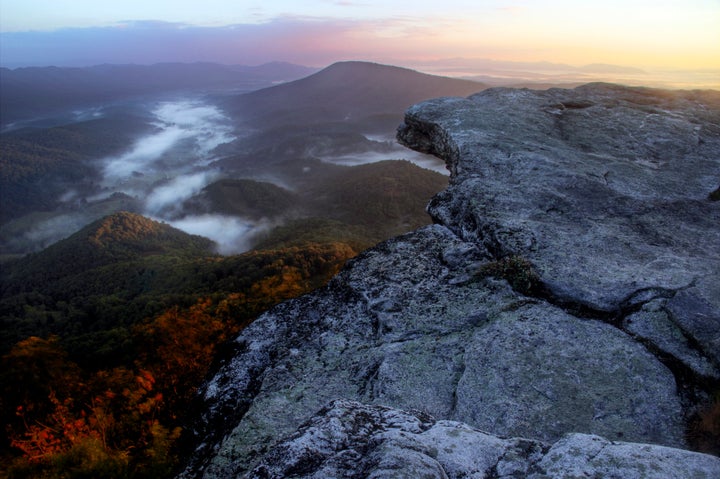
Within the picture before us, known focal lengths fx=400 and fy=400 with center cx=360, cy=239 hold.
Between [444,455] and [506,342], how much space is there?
7.94 ft

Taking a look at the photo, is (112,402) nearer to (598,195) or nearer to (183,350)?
(183,350)

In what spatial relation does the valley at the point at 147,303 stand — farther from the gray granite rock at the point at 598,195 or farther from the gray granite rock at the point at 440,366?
the gray granite rock at the point at 598,195

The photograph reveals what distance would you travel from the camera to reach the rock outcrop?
3.65 meters

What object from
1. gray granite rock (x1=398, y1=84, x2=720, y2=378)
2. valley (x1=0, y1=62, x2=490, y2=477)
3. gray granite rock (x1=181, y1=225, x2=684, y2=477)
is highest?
gray granite rock (x1=398, y1=84, x2=720, y2=378)

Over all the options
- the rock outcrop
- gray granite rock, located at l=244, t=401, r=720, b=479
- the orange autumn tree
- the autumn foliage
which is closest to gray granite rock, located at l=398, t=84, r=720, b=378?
the rock outcrop

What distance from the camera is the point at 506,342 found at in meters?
5.53

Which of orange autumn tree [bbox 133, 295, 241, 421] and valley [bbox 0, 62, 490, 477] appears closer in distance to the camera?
valley [bbox 0, 62, 490, 477]

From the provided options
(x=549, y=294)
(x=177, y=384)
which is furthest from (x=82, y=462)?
(x=549, y=294)

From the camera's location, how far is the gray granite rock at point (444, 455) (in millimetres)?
3145

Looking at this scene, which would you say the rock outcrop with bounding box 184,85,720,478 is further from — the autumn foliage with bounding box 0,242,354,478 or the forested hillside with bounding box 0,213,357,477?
the autumn foliage with bounding box 0,242,354,478

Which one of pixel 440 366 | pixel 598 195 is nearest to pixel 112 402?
pixel 440 366

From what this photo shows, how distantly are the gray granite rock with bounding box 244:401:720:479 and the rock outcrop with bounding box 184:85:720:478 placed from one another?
0.06 feet

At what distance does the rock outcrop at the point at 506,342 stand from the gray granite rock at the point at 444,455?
0.02 meters

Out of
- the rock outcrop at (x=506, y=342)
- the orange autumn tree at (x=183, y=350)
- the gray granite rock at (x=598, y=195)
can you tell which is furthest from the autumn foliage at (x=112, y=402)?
the gray granite rock at (x=598, y=195)
